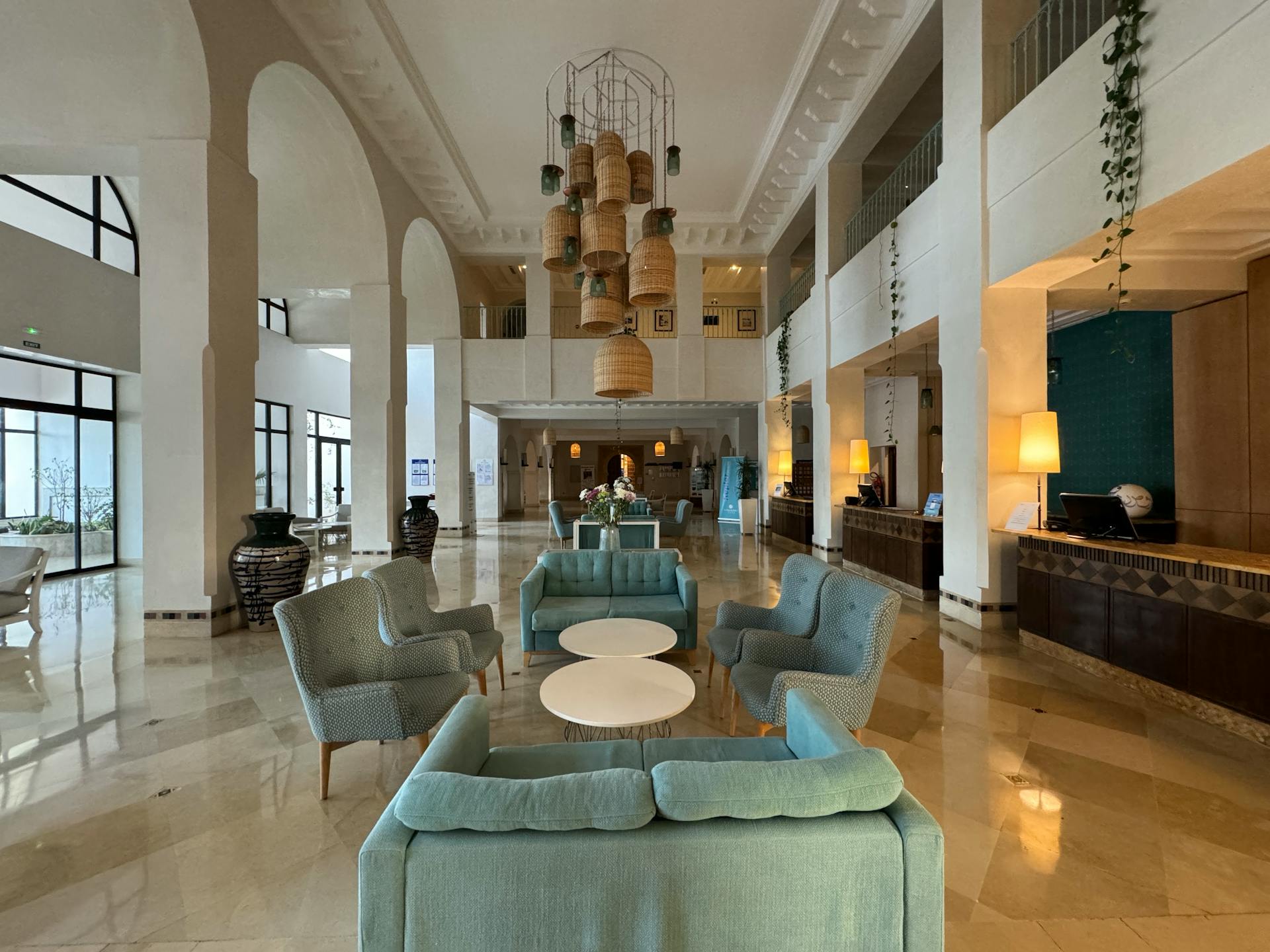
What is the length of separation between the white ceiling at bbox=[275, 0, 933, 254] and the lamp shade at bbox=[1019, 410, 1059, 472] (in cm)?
441

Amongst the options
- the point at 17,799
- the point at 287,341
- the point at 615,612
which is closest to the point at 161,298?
the point at 17,799

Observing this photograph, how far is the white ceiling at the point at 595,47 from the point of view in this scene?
6.33m

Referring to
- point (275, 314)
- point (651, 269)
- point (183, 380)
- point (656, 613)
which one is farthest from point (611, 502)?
point (275, 314)

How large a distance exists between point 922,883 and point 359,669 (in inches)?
111

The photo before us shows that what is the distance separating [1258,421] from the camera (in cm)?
498

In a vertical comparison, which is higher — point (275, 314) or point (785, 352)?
point (275, 314)

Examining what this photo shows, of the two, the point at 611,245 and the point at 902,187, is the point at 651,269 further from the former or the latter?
the point at 902,187

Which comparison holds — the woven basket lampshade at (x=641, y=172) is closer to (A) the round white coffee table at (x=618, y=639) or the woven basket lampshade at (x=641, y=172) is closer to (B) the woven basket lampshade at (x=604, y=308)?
(B) the woven basket lampshade at (x=604, y=308)

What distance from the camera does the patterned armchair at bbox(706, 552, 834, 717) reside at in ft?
11.8

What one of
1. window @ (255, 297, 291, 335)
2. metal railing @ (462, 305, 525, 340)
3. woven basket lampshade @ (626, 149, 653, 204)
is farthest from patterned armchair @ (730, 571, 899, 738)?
window @ (255, 297, 291, 335)

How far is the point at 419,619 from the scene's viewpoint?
385cm

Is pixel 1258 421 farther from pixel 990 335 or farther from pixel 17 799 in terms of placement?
pixel 17 799

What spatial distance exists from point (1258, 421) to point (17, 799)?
870 centimetres

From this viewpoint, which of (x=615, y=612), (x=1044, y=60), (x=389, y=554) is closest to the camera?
(x=615, y=612)
